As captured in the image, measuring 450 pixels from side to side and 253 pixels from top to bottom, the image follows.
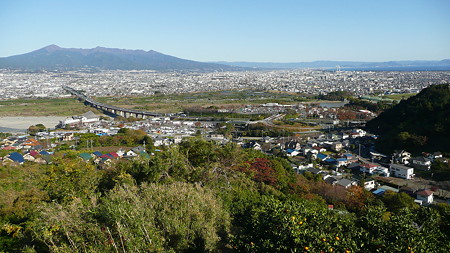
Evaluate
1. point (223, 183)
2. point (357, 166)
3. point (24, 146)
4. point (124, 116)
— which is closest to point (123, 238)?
point (223, 183)

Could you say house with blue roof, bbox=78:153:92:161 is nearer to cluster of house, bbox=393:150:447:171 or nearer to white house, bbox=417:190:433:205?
white house, bbox=417:190:433:205

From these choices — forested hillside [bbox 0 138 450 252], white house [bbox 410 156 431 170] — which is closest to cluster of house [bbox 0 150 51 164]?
forested hillside [bbox 0 138 450 252]

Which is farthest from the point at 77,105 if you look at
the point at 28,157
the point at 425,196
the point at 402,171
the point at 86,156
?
the point at 425,196

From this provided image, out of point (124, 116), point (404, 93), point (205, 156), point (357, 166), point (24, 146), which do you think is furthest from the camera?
point (404, 93)

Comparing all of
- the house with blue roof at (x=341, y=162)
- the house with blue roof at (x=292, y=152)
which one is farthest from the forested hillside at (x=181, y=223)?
the house with blue roof at (x=292, y=152)

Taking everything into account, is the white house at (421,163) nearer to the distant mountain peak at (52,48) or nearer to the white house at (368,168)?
the white house at (368,168)

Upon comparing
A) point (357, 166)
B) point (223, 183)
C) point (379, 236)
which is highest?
point (379, 236)

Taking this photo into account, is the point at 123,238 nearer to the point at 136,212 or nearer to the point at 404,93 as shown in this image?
the point at 136,212

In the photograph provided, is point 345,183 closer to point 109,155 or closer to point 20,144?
point 109,155
